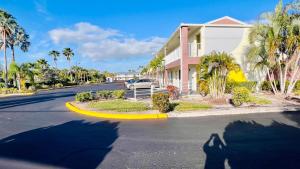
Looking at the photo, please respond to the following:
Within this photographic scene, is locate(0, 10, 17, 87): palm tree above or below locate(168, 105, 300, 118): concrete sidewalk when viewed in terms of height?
above

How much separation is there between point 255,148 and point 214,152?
3.54 ft

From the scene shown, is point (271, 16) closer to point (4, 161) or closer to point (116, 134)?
point (116, 134)

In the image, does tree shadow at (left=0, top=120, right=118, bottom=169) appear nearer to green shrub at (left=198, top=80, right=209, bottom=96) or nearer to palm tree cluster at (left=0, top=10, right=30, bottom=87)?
green shrub at (left=198, top=80, right=209, bottom=96)

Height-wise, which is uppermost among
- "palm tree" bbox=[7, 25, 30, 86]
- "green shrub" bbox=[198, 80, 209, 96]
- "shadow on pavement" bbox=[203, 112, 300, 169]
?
"palm tree" bbox=[7, 25, 30, 86]

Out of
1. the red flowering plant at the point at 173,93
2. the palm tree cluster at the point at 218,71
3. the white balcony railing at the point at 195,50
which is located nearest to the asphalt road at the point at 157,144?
the palm tree cluster at the point at 218,71

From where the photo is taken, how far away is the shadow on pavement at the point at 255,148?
162 inches

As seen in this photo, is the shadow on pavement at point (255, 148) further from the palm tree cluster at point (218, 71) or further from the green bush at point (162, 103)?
the palm tree cluster at point (218, 71)

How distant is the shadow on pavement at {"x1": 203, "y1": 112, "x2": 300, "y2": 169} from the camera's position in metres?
4.11

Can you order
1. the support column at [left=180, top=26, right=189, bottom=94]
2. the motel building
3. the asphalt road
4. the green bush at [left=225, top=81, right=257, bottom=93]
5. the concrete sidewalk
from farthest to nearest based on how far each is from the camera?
the motel building < the support column at [left=180, top=26, right=189, bottom=94] < the green bush at [left=225, top=81, right=257, bottom=93] < the concrete sidewalk < the asphalt road

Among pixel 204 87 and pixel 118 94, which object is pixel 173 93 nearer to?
pixel 204 87

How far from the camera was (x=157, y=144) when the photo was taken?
17.7 feet

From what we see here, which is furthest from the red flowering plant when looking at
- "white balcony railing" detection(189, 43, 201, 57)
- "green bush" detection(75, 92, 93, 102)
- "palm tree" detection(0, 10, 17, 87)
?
"palm tree" detection(0, 10, 17, 87)

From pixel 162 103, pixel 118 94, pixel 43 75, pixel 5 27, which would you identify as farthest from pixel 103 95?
pixel 43 75

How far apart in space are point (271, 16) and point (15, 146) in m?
15.5
